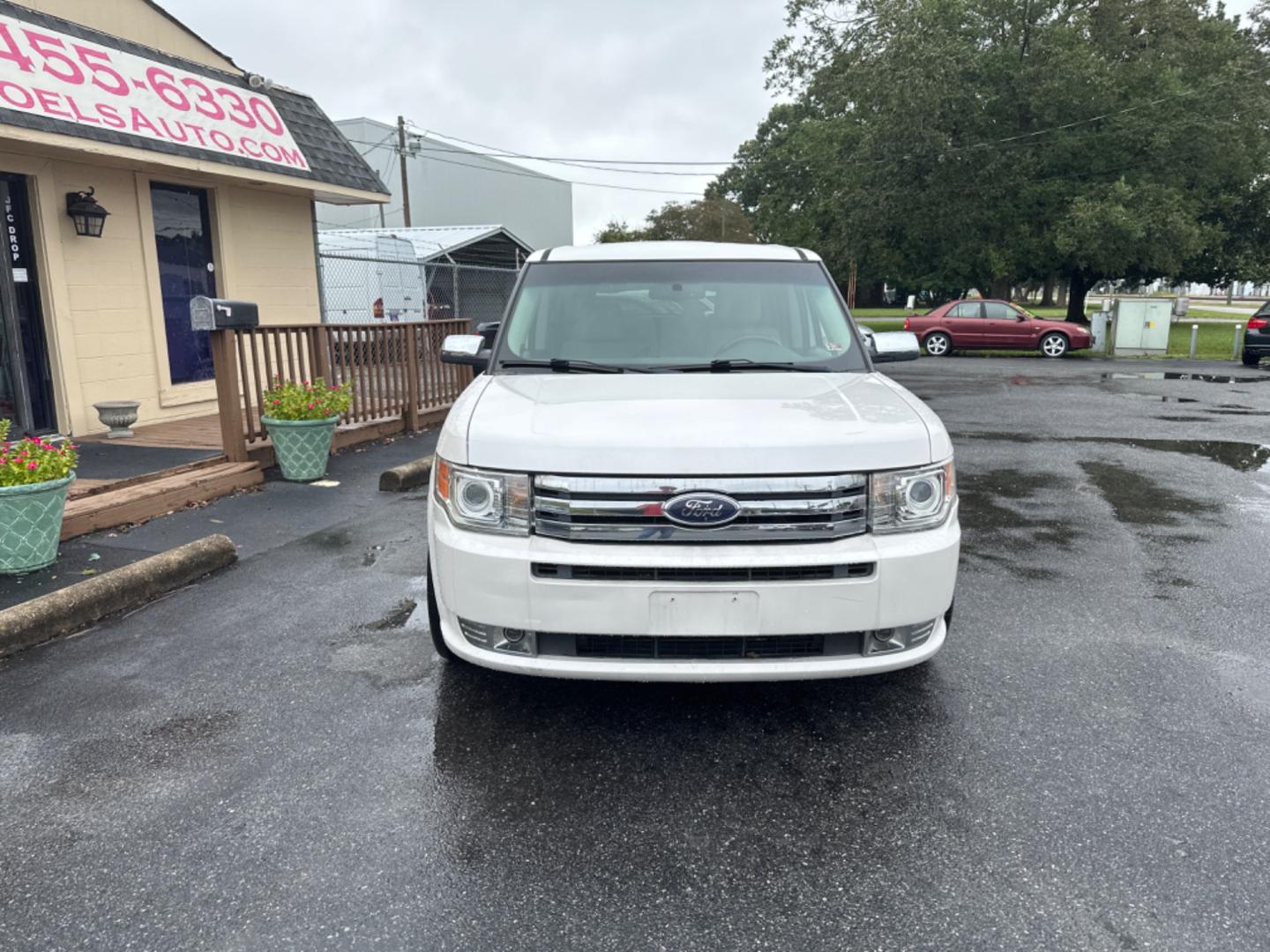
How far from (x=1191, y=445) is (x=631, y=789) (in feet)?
30.4

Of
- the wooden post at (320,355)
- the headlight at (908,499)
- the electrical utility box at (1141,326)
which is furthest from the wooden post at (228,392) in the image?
the electrical utility box at (1141,326)

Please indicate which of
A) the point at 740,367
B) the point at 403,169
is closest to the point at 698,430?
the point at 740,367

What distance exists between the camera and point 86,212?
8.30 m

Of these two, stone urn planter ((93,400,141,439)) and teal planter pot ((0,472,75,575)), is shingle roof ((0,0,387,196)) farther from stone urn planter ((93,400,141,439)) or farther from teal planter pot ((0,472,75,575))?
teal planter pot ((0,472,75,575))

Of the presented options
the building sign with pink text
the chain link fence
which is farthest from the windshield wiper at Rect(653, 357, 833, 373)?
the chain link fence

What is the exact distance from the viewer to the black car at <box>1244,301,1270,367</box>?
18.9 meters

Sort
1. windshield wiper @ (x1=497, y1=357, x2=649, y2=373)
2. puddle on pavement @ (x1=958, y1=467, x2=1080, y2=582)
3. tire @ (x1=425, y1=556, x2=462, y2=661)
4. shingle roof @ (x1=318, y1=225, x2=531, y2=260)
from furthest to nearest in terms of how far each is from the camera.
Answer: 1. shingle roof @ (x1=318, y1=225, x2=531, y2=260)
2. puddle on pavement @ (x1=958, y1=467, x2=1080, y2=582)
3. windshield wiper @ (x1=497, y1=357, x2=649, y2=373)
4. tire @ (x1=425, y1=556, x2=462, y2=661)

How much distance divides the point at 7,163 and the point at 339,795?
7.56 meters

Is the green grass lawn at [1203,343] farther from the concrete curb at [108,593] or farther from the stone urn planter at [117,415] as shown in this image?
the concrete curb at [108,593]

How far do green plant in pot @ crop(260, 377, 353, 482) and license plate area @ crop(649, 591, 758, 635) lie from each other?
525 centimetres

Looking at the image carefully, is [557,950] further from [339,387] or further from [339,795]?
[339,387]

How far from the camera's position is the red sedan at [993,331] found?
22.5 m

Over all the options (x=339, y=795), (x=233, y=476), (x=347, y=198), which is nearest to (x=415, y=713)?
(x=339, y=795)

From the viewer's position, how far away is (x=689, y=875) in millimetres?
2553
